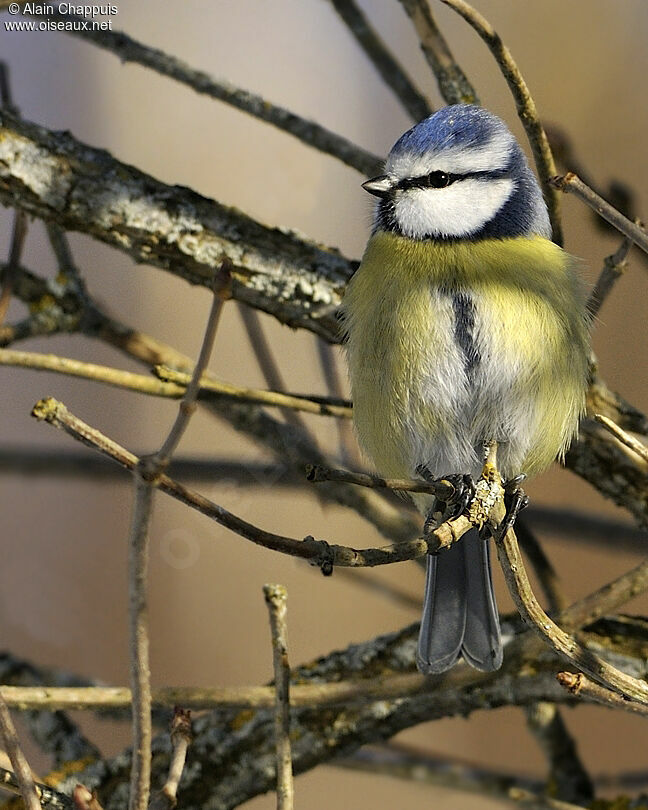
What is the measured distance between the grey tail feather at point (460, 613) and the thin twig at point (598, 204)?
1.40 ft

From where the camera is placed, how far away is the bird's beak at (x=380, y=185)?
3.73 ft

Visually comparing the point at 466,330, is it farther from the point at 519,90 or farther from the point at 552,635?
the point at 552,635

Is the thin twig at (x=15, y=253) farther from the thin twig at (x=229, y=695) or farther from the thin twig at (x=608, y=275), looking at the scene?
the thin twig at (x=608, y=275)

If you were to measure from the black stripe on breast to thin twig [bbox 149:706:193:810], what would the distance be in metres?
0.50

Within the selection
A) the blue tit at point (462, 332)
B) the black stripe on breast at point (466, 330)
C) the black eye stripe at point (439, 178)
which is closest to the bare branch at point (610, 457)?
the blue tit at point (462, 332)

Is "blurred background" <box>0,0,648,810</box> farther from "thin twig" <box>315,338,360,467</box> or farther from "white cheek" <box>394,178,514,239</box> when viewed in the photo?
"white cheek" <box>394,178,514,239</box>

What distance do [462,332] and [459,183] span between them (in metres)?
0.22

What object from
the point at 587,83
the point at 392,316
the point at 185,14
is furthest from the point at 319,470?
the point at 587,83

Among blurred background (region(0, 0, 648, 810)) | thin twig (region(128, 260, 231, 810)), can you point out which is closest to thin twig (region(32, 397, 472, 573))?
thin twig (region(128, 260, 231, 810))

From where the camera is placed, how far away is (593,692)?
25.8 inches

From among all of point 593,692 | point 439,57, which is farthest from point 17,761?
point 439,57

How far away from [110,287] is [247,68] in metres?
0.50

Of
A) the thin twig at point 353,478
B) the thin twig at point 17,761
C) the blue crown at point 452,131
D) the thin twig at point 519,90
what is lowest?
the thin twig at point 17,761

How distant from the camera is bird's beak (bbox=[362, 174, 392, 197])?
1.14 meters
